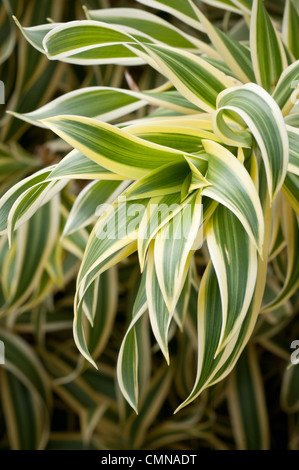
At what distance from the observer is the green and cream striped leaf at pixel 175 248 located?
43cm

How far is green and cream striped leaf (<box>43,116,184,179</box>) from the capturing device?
0.46 m

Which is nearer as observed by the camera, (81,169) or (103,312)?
(81,169)

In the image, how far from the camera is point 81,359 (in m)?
0.92

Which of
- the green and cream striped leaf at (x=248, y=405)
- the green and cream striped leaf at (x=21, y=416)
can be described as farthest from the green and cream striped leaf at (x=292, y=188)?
the green and cream striped leaf at (x=21, y=416)

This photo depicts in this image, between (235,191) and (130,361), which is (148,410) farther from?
(235,191)

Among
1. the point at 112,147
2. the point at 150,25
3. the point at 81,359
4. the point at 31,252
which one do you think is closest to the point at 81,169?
the point at 112,147

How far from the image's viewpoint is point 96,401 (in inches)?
39.5

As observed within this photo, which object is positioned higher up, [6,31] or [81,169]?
[6,31]

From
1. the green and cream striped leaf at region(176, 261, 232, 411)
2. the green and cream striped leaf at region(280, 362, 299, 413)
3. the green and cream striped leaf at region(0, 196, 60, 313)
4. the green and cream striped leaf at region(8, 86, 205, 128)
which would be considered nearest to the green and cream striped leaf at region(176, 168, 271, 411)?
the green and cream striped leaf at region(176, 261, 232, 411)

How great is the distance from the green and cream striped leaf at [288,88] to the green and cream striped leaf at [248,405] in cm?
56

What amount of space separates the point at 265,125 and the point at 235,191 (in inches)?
2.1

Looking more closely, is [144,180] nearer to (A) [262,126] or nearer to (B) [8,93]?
(A) [262,126]

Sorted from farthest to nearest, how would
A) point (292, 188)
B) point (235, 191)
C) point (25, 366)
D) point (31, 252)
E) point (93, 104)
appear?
1. point (25, 366)
2. point (31, 252)
3. point (93, 104)
4. point (292, 188)
5. point (235, 191)

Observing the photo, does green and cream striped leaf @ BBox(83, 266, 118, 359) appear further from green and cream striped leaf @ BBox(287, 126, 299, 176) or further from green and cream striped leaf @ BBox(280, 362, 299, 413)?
green and cream striped leaf @ BBox(287, 126, 299, 176)
